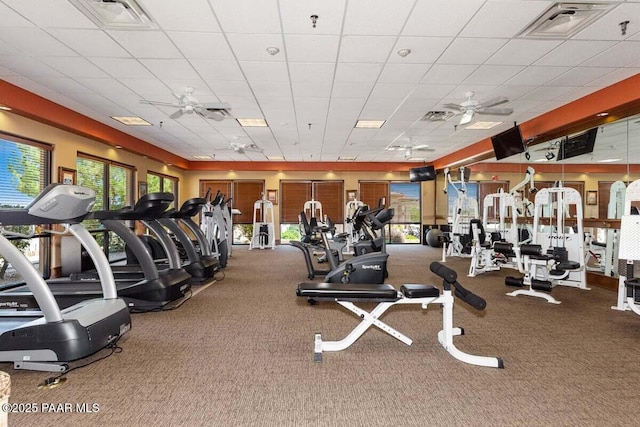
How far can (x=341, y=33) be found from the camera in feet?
11.0

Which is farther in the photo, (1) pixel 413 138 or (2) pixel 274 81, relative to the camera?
(1) pixel 413 138

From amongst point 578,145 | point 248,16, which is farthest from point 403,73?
point 578,145

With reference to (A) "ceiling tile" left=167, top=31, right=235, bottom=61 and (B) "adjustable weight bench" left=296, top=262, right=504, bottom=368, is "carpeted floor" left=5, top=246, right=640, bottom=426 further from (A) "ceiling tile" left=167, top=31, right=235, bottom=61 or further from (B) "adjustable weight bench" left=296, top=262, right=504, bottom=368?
(A) "ceiling tile" left=167, top=31, right=235, bottom=61

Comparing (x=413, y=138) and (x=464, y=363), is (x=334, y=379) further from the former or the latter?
(x=413, y=138)

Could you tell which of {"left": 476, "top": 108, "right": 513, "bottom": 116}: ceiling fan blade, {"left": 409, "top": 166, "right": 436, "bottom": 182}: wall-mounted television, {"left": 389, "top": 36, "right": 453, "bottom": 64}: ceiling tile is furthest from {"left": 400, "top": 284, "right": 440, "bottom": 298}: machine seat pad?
{"left": 409, "top": 166, "right": 436, "bottom": 182}: wall-mounted television

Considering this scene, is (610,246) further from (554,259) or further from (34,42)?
(34,42)

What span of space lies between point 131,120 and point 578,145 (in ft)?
26.6

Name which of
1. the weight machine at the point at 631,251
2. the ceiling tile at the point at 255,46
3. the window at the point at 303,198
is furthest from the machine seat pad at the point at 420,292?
the window at the point at 303,198

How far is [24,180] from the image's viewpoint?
17.8 ft

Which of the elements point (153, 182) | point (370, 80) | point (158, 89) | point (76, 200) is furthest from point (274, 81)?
point (153, 182)

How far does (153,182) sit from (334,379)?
9.17 meters

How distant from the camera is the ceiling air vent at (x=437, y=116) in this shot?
605cm

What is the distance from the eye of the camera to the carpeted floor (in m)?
1.94

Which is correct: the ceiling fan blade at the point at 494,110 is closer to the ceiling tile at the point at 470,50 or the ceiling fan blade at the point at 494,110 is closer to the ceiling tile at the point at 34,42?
the ceiling tile at the point at 470,50
